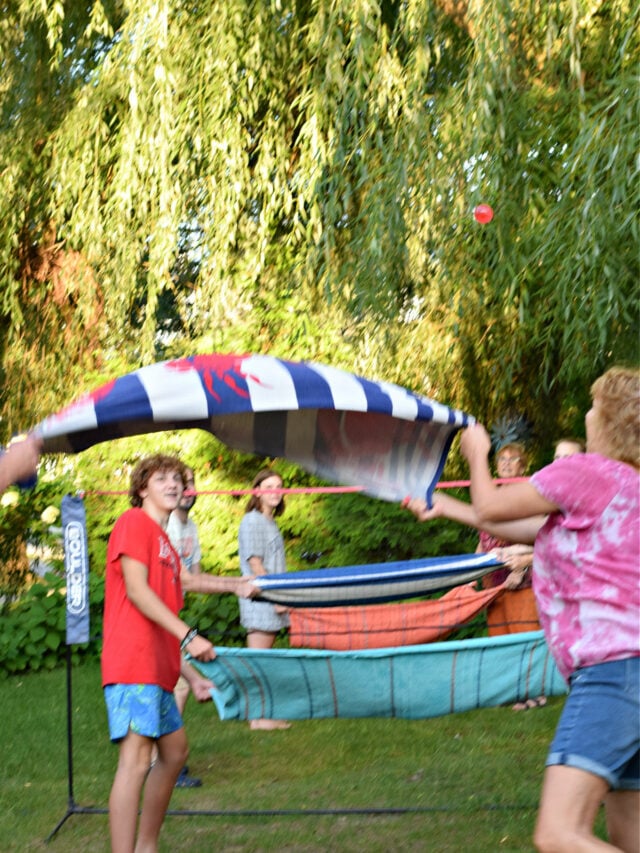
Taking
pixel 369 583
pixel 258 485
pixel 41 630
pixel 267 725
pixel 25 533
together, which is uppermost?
pixel 258 485

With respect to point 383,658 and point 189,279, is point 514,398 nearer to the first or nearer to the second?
point 189,279

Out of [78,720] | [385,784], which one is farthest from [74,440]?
[78,720]

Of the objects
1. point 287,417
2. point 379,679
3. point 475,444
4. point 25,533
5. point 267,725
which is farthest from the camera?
point 25,533

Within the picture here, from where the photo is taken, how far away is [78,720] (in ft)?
22.6

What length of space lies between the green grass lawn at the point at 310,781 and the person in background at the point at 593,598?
180cm

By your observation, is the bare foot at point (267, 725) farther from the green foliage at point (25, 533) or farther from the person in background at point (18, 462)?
the person in background at point (18, 462)

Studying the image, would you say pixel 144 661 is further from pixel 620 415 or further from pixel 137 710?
pixel 620 415

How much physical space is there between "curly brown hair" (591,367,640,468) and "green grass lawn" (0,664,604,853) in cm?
205

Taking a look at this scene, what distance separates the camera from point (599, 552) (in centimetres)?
260

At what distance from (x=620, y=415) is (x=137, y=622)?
1.73 meters

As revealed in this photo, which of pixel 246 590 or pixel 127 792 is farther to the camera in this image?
pixel 246 590

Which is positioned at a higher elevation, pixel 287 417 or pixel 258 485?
pixel 287 417

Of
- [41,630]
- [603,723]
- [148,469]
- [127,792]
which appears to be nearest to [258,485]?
[148,469]

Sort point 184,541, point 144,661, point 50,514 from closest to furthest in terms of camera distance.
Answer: point 144,661 < point 184,541 < point 50,514
